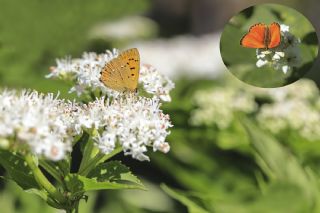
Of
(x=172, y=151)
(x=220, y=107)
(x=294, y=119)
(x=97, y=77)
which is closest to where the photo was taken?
(x=97, y=77)

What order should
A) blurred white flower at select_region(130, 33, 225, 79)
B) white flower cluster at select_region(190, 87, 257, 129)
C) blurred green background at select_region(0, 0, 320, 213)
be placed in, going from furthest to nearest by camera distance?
1. blurred white flower at select_region(130, 33, 225, 79)
2. white flower cluster at select_region(190, 87, 257, 129)
3. blurred green background at select_region(0, 0, 320, 213)

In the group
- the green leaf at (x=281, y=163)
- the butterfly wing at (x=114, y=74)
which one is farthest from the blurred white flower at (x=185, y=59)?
the butterfly wing at (x=114, y=74)

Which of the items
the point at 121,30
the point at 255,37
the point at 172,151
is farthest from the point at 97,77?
the point at 121,30

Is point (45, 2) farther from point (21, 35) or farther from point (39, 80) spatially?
point (39, 80)

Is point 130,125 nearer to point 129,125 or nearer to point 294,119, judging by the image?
point 129,125

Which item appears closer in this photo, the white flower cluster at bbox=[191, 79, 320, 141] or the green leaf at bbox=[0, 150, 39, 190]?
the green leaf at bbox=[0, 150, 39, 190]

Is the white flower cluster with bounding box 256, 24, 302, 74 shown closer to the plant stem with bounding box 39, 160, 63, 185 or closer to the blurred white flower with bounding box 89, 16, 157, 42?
the plant stem with bounding box 39, 160, 63, 185

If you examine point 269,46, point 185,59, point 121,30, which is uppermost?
point 121,30

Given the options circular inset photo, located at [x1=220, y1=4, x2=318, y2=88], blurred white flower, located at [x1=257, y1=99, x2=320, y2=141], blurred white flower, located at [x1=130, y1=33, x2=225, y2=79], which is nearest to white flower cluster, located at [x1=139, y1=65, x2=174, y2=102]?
circular inset photo, located at [x1=220, y1=4, x2=318, y2=88]
